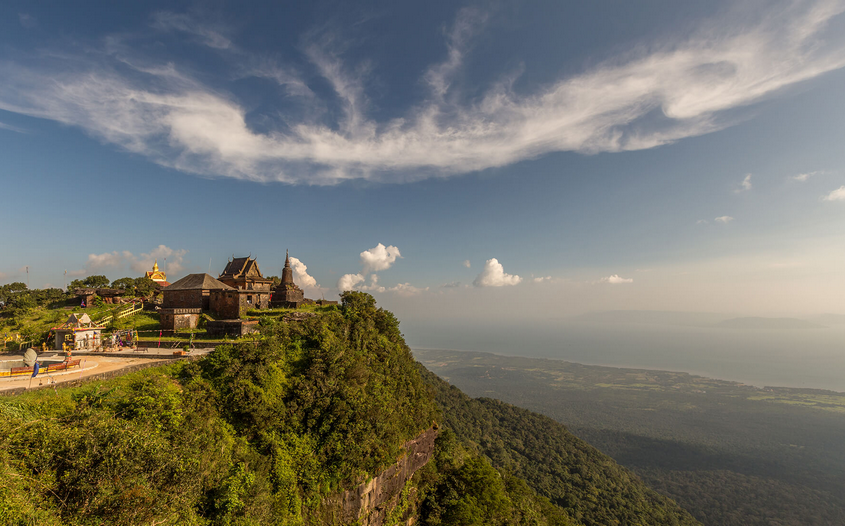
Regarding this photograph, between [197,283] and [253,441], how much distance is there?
30.9m

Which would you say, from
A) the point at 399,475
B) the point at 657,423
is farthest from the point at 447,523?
the point at 657,423

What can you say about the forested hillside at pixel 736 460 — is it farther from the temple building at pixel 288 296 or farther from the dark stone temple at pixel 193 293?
the dark stone temple at pixel 193 293

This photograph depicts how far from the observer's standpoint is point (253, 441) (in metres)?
18.0

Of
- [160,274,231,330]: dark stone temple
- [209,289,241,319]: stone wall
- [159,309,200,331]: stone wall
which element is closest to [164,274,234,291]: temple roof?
[160,274,231,330]: dark stone temple

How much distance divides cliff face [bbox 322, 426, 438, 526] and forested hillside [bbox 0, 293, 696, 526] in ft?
0.68

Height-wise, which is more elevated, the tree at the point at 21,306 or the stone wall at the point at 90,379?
the tree at the point at 21,306

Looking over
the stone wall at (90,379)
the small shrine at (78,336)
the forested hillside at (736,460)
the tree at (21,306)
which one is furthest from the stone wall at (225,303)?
the forested hillside at (736,460)

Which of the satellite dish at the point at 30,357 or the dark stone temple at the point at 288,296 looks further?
the dark stone temple at the point at 288,296

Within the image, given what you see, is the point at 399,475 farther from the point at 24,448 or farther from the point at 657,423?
the point at 657,423

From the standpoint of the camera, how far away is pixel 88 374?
20.3 metres

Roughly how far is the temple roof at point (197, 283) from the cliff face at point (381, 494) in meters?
28.0

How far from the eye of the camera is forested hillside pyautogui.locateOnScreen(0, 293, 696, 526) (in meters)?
10.0

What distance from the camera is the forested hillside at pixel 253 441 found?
394 inches

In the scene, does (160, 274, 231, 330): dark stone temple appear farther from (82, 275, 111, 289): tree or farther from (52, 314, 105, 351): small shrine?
(82, 275, 111, 289): tree
